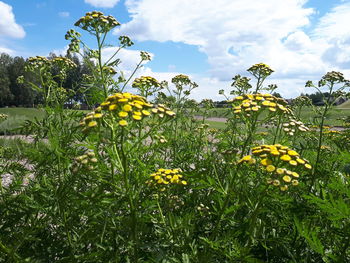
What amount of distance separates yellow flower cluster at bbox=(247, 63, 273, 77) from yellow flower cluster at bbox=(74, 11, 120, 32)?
2626 millimetres

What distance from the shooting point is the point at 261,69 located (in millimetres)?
5246

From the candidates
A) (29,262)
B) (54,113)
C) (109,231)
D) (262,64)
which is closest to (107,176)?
(109,231)

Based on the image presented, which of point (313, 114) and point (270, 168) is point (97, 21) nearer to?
point (270, 168)

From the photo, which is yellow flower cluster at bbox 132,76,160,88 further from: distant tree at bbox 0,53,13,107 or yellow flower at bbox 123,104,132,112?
distant tree at bbox 0,53,13,107

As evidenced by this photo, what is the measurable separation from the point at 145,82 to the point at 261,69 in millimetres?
2264

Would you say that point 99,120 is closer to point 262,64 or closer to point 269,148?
point 269,148

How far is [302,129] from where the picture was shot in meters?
3.50

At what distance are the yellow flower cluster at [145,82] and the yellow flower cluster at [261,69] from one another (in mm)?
1896

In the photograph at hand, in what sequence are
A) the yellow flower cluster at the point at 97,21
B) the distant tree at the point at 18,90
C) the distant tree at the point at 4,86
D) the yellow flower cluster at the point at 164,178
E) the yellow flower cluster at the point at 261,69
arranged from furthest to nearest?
the distant tree at the point at 18,90 < the distant tree at the point at 4,86 < the yellow flower cluster at the point at 261,69 < the yellow flower cluster at the point at 97,21 < the yellow flower cluster at the point at 164,178

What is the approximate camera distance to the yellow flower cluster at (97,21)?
426 centimetres

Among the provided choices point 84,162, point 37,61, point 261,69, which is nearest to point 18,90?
point 37,61

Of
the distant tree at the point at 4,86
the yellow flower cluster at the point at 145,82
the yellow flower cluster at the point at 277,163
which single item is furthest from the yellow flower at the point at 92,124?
the distant tree at the point at 4,86

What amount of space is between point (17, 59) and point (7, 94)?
46.0ft

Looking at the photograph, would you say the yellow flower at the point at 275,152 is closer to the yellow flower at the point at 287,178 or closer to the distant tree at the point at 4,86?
the yellow flower at the point at 287,178
